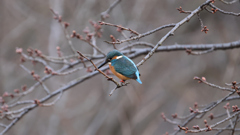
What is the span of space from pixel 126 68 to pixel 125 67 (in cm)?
Answer: 2

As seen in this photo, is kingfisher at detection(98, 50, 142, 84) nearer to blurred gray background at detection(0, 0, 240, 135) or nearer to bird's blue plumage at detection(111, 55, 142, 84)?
bird's blue plumage at detection(111, 55, 142, 84)

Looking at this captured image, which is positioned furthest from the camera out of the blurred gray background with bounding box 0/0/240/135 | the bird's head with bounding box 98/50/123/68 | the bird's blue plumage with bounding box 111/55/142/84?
the blurred gray background with bounding box 0/0/240/135

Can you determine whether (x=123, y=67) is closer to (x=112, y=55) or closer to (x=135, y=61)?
(x=112, y=55)

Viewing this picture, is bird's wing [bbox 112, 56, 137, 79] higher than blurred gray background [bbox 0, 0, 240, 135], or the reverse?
blurred gray background [bbox 0, 0, 240, 135]

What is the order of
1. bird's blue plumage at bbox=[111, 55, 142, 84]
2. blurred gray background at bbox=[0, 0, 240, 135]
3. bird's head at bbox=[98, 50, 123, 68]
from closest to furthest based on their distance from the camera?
1. bird's blue plumage at bbox=[111, 55, 142, 84]
2. bird's head at bbox=[98, 50, 123, 68]
3. blurred gray background at bbox=[0, 0, 240, 135]

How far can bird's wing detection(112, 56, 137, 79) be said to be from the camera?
287cm

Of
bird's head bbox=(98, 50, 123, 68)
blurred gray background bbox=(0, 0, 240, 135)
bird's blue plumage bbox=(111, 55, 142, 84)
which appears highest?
blurred gray background bbox=(0, 0, 240, 135)

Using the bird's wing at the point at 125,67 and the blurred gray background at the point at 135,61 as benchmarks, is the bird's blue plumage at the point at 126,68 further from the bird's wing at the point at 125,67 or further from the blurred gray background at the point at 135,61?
the blurred gray background at the point at 135,61

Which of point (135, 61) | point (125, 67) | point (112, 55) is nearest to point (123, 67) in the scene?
point (125, 67)

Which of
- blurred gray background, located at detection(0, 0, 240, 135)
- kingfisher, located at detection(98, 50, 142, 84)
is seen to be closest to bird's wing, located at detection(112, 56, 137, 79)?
kingfisher, located at detection(98, 50, 142, 84)

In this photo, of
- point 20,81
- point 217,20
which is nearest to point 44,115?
point 20,81

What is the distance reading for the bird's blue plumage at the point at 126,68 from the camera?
9.42 ft

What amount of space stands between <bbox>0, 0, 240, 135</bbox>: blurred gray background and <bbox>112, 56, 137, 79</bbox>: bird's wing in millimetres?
3427

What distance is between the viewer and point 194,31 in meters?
6.40
